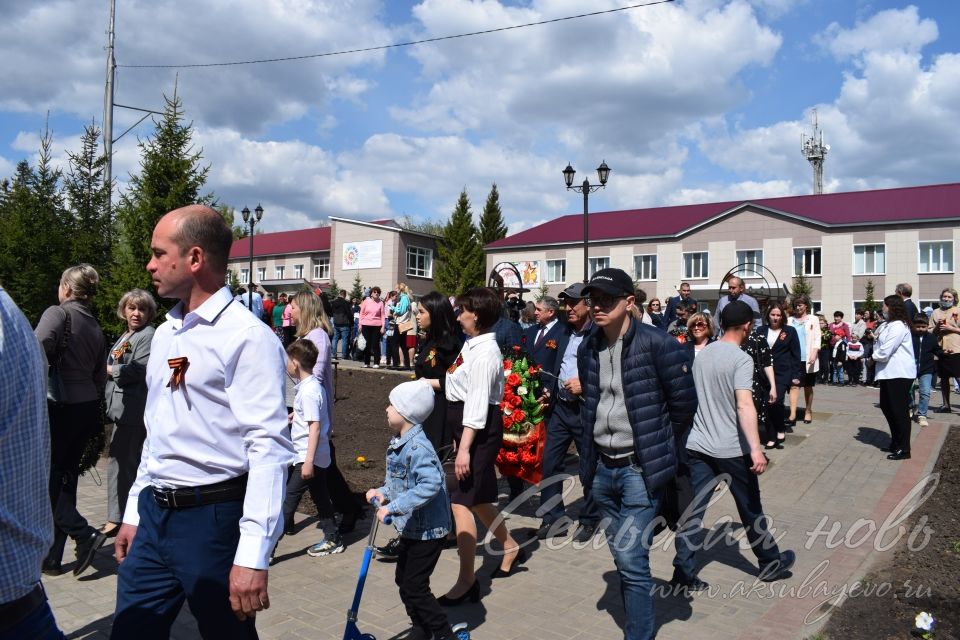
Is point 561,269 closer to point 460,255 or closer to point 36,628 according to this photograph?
point 460,255

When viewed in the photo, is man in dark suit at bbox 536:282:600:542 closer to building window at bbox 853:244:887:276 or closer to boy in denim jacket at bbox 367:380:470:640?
boy in denim jacket at bbox 367:380:470:640

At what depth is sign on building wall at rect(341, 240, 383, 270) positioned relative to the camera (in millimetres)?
56312

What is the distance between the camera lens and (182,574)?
248cm

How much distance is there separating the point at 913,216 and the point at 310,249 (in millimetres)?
44802

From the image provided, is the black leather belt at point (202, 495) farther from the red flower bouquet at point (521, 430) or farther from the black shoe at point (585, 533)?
the black shoe at point (585, 533)

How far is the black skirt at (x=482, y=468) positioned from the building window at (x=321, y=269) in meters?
56.9

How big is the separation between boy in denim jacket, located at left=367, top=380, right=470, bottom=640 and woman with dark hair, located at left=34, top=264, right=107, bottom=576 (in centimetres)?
244

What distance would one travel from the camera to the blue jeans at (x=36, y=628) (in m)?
1.73

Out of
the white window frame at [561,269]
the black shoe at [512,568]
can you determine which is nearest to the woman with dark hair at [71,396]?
the black shoe at [512,568]

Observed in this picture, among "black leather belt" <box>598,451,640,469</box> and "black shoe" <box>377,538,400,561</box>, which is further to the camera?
"black shoe" <box>377,538,400,561</box>

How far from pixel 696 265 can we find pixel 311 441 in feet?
147

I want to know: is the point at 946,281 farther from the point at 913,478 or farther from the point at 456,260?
the point at 913,478

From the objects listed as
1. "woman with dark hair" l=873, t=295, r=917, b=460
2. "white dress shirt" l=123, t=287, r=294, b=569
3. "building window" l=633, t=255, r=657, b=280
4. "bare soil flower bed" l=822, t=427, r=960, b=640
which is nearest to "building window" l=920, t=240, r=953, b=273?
"building window" l=633, t=255, r=657, b=280

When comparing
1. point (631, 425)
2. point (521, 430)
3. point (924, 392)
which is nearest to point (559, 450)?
point (521, 430)
